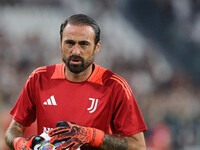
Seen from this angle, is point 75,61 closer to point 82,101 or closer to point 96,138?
point 82,101

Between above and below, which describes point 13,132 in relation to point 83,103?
below

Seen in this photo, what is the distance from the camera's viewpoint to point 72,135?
9.30ft

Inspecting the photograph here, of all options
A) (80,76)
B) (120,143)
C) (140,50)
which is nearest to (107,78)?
(80,76)

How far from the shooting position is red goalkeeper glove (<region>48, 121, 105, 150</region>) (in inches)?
111

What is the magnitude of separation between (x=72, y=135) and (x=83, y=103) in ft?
1.55

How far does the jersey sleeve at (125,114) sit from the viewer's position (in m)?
3.15

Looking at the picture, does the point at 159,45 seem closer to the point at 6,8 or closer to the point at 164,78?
the point at 164,78

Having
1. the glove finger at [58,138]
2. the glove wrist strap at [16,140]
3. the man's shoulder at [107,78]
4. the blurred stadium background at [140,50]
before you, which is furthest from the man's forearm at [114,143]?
the blurred stadium background at [140,50]

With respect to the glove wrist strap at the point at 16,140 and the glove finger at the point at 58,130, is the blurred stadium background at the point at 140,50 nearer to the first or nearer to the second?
the glove wrist strap at the point at 16,140

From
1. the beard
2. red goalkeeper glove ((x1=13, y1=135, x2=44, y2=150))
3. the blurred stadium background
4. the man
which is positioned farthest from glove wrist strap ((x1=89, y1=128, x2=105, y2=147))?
the blurred stadium background

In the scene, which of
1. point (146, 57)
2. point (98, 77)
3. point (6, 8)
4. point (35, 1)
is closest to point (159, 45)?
point (146, 57)

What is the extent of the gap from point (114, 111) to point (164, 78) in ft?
25.9

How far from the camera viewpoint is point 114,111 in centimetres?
324

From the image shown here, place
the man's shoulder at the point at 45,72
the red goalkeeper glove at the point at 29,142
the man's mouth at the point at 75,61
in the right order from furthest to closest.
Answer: the man's shoulder at the point at 45,72, the man's mouth at the point at 75,61, the red goalkeeper glove at the point at 29,142
